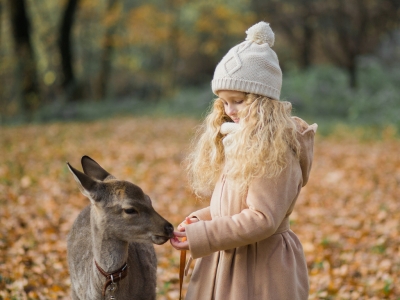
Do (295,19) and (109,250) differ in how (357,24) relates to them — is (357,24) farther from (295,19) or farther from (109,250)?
(109,250)

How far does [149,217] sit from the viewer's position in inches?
130

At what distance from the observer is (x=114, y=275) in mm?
3365

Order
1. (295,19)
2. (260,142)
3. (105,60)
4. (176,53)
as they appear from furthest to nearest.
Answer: (176,53) → (105,60) → (295,19) → (260,142)

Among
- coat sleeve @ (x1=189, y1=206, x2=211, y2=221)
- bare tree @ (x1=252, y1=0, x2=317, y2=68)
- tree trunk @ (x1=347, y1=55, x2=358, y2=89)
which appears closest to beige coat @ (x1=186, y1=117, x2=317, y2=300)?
coat sleeve @ (x1=189, y1=206, x2=211, y2=221)

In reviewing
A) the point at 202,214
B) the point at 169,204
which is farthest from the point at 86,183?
the point at 169,204

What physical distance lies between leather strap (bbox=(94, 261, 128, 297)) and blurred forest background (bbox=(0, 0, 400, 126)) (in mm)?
11684

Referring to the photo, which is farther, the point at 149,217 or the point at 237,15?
the point at 237,15

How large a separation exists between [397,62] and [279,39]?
408 inches

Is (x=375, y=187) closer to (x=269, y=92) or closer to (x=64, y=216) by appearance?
(x=64, y=216)

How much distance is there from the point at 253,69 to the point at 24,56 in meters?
14.5

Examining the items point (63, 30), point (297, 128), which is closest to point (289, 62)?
point (63, 30)

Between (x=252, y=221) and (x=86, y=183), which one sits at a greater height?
(x=86, y=183)

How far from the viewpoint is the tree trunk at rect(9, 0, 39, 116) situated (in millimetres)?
16266

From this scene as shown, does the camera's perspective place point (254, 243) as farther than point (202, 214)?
No
